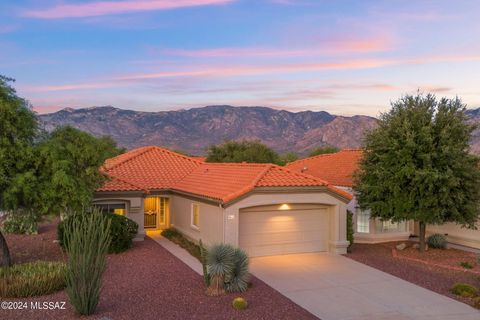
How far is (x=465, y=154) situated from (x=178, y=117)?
345 feet

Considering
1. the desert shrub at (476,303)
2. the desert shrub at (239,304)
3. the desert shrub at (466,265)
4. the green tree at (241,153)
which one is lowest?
the desert shrub at (466,265)

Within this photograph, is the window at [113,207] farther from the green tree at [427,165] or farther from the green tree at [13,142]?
the green tree at [427,165]

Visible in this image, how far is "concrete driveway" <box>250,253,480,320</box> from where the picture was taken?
10891 millimetres

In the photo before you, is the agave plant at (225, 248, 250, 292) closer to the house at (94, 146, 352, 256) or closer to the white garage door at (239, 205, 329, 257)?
the house at (94, 146, 352, 256)

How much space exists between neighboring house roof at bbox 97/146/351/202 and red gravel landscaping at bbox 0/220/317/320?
3.53 m

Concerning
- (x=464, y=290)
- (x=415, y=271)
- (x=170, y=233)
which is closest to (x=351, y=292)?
(x=464, y=290)

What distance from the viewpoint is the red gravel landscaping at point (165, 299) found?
10250mm

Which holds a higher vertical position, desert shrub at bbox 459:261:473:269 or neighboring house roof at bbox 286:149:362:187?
neighboring house roof at bbox 286:149:362:187

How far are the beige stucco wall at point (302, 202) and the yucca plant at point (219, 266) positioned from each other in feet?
11.2

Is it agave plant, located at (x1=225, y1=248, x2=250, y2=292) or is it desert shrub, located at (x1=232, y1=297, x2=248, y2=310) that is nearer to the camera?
desert shrub, located at (x1=232, y1=297, x2=248, y2=310)

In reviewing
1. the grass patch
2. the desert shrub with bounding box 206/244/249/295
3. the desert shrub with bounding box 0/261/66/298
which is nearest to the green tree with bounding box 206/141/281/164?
the grass patch

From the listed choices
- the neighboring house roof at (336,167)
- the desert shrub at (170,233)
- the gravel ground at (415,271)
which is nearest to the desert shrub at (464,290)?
the gravel ground at (415,271)

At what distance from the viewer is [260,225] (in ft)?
56.5

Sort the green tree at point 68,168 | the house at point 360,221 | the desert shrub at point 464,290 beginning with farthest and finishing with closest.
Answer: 1. the house at point 360,221
2. the green tree at point 68,168
3. the desert shrub at point 464,290
